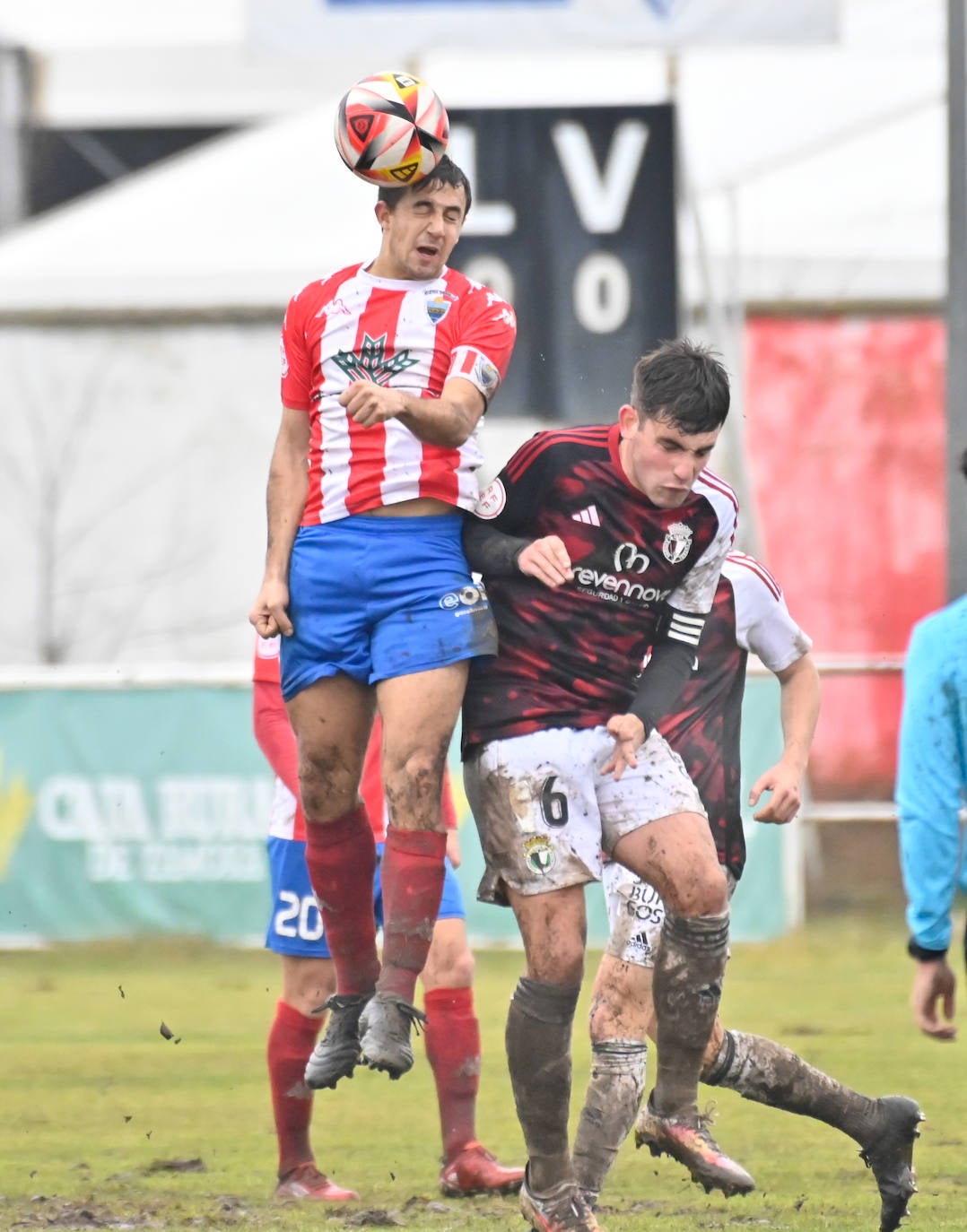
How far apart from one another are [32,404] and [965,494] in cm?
818

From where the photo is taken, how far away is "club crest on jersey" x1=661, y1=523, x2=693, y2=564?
219 inches

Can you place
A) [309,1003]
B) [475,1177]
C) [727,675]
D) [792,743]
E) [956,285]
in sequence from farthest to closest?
[956,285], [309,1003], [475,1177], [727,675], [792,743]

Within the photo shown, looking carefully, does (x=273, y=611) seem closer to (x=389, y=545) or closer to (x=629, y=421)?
(x=389, y=545)

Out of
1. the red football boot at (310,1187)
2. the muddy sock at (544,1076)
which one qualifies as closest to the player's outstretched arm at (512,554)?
the muddy sock at (544,1076)

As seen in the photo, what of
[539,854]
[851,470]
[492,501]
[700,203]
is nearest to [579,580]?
[492,501]

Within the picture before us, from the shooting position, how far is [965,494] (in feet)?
41.1

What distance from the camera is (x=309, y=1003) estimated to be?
22.6ft

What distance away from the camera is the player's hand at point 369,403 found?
5125 millimetres

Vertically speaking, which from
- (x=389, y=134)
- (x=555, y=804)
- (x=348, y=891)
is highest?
(x=389, y=134)

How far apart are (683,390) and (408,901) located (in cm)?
142

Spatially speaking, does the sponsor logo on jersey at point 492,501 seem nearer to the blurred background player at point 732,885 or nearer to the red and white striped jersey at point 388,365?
the red and white striped jersey at point 388,365

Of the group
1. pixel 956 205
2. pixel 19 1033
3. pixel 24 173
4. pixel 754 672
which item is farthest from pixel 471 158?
pixel 24 173

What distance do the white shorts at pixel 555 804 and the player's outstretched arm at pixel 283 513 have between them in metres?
0.62

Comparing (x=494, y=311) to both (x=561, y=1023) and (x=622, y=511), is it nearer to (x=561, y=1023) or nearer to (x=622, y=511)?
(x=622, y=511)
